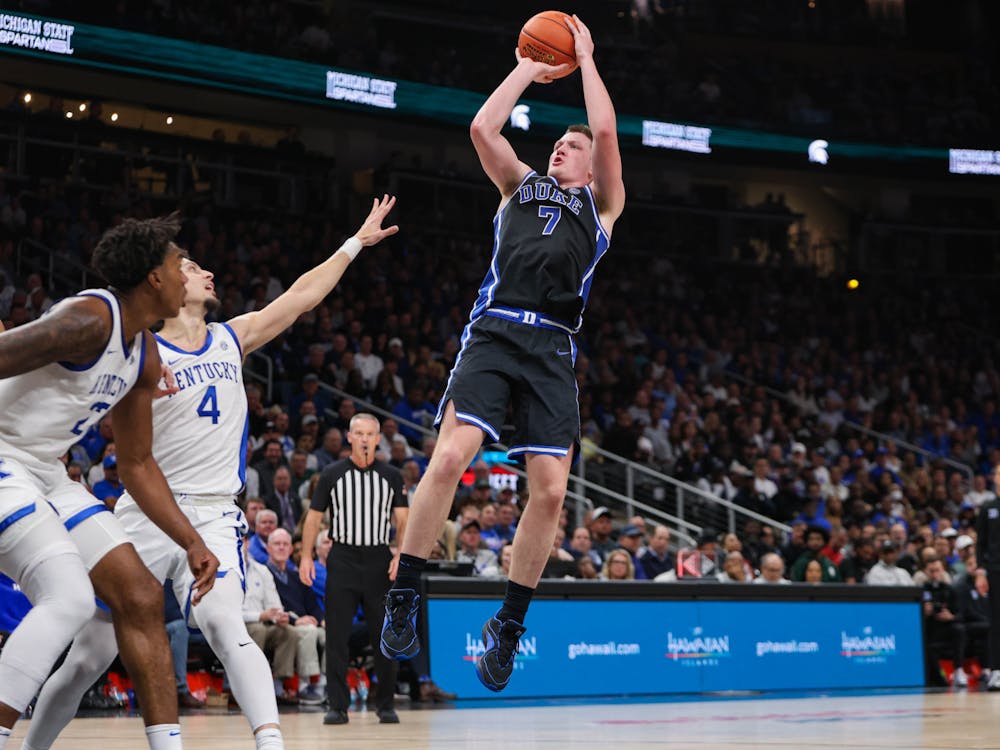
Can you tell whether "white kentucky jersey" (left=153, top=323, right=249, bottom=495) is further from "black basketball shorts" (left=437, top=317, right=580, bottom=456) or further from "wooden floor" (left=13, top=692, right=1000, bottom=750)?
"wooden floor" (left=13, top=692, right=1000, bottom=750)

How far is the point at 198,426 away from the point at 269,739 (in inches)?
60.5

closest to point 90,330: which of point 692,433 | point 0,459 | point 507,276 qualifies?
point 0,459

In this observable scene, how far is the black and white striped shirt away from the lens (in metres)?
10.6

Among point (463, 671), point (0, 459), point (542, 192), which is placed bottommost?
point (463, 671)

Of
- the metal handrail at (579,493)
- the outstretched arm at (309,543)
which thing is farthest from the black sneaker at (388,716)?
the metal handrail at (579,493)

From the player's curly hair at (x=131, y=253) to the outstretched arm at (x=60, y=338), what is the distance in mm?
160

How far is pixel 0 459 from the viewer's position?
4965 millimetres

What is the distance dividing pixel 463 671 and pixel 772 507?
8281mm

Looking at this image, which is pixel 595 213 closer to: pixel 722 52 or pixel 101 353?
pixel 101 353

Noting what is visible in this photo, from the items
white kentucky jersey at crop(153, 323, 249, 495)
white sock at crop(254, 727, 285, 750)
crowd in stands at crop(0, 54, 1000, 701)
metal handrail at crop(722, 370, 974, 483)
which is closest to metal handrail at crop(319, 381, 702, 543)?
crowd in stands at crop(0, 54, 1000, 701)

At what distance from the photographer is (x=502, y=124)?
648 cm

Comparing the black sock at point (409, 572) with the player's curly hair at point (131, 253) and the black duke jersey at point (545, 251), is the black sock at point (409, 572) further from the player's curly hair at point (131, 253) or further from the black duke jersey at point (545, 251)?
the player's curly hair at point (131, 253)

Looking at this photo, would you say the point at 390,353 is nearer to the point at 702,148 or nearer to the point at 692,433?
the point at 692,433

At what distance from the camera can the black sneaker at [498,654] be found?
6.20 metres
